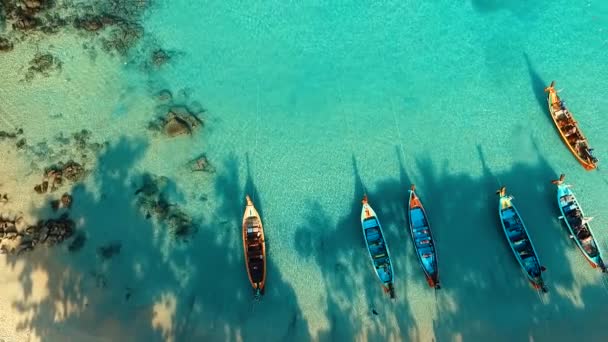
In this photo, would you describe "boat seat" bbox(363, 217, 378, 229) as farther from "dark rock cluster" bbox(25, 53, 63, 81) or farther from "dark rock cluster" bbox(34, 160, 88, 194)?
"dark rock cluster" bbox(25, 53, 63, 81)

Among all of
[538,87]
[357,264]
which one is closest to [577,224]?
[538,87]

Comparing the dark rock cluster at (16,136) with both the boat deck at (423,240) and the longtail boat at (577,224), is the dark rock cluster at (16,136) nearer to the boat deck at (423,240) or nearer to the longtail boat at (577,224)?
the boat deck at (423,240)

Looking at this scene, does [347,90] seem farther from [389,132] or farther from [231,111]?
[231,111]

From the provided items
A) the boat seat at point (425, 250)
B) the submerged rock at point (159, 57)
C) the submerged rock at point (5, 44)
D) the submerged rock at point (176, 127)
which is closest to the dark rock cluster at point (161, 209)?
the submerged rock at point (176, 127)

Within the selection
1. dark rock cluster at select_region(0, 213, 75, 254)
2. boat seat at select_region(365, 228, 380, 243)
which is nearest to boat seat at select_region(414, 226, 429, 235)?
boat seat at select_region(365, 228, 380, 243)

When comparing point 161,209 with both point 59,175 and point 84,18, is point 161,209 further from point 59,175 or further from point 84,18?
point 84,18

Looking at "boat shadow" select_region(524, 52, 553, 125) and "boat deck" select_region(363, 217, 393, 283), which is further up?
"boat shadow" select_region(524, 52, 553, 125)
